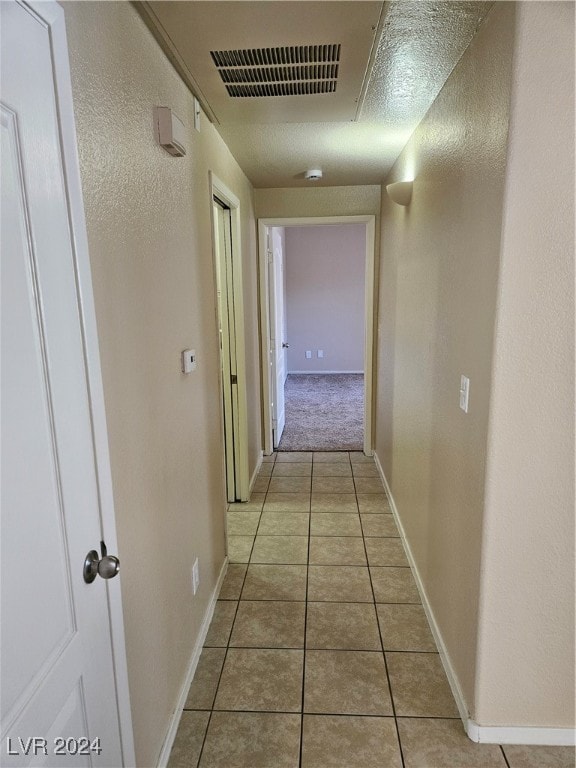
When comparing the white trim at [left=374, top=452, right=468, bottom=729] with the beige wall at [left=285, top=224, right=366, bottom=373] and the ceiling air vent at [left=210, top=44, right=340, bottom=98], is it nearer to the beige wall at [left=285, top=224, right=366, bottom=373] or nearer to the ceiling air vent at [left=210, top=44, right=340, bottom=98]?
the ceiling air vent at [left=210, top=44, right=340, bottom=98]

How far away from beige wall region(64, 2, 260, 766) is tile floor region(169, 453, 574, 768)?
7.6 inches

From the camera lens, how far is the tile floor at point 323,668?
1.58 meters

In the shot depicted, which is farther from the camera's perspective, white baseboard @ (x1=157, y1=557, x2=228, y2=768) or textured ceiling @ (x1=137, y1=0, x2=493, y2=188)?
white baseboard @ (x1=157, y1=557, x2=228, y2=768)

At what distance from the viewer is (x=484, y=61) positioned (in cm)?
145

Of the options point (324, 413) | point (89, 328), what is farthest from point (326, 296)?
point (89, 328)

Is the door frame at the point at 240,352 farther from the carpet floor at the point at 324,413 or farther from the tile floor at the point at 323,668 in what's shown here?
the carpet floor at the point at 324,413

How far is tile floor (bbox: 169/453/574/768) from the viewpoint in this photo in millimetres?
1575

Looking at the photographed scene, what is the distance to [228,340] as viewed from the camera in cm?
323

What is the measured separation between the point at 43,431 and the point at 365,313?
3.61m

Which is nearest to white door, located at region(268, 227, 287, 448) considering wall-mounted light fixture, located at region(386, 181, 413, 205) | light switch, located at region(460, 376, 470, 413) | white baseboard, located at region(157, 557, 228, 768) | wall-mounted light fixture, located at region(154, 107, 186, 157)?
wall-mounted light fixture, located at region(386, 181, 413, 205)

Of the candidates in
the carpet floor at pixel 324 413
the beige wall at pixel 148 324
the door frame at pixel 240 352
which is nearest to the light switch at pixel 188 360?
the beige wall at pixel 148 324

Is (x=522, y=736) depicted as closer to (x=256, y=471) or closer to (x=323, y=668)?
(x=323, y=668)

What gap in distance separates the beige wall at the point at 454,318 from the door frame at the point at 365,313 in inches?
46.3

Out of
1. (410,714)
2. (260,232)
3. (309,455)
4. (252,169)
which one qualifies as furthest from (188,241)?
(309,455)
